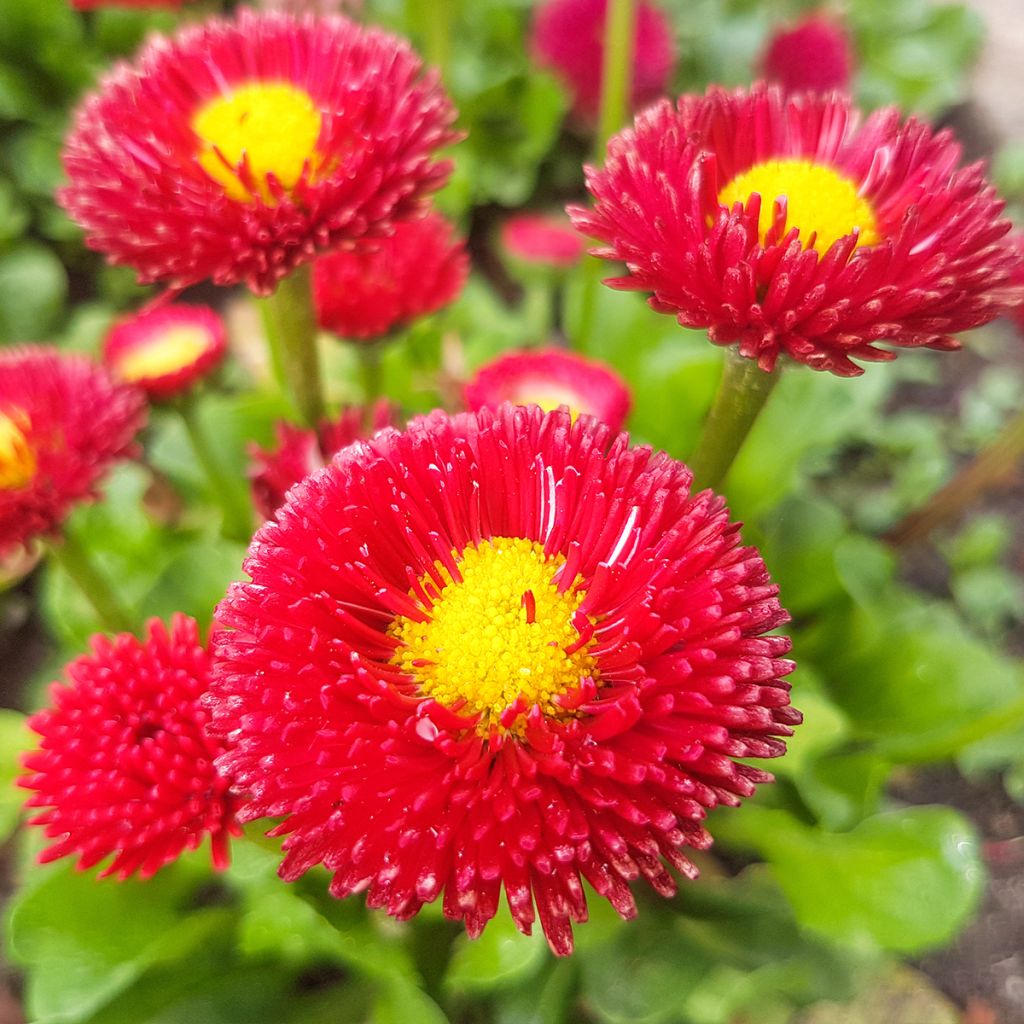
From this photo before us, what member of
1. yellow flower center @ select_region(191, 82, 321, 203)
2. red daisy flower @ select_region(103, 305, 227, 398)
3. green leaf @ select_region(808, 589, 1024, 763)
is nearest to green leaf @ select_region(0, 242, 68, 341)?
red daisy flower @ select_region(103, 305, 227, 398)

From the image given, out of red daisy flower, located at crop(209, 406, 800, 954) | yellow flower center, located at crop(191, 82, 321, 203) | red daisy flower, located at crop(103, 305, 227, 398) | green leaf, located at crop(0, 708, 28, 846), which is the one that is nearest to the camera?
red daisy flower, located at crop(209, 406, 800, 954)

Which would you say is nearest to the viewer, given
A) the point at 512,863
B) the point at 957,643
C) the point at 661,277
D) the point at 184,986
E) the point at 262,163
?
the point at 512,863

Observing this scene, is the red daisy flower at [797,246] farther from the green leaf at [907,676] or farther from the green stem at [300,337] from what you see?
the green leaf at [907,676]

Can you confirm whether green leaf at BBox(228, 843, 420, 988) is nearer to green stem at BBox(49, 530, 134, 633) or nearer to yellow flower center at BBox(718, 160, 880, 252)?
green stem at BBox(49, 530, 134, 633)

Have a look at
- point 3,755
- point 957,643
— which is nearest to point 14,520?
point 3,755

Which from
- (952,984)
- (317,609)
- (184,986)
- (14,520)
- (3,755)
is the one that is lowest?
(952,984)

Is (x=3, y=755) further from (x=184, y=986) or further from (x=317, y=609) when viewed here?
(x=317, y=609)
